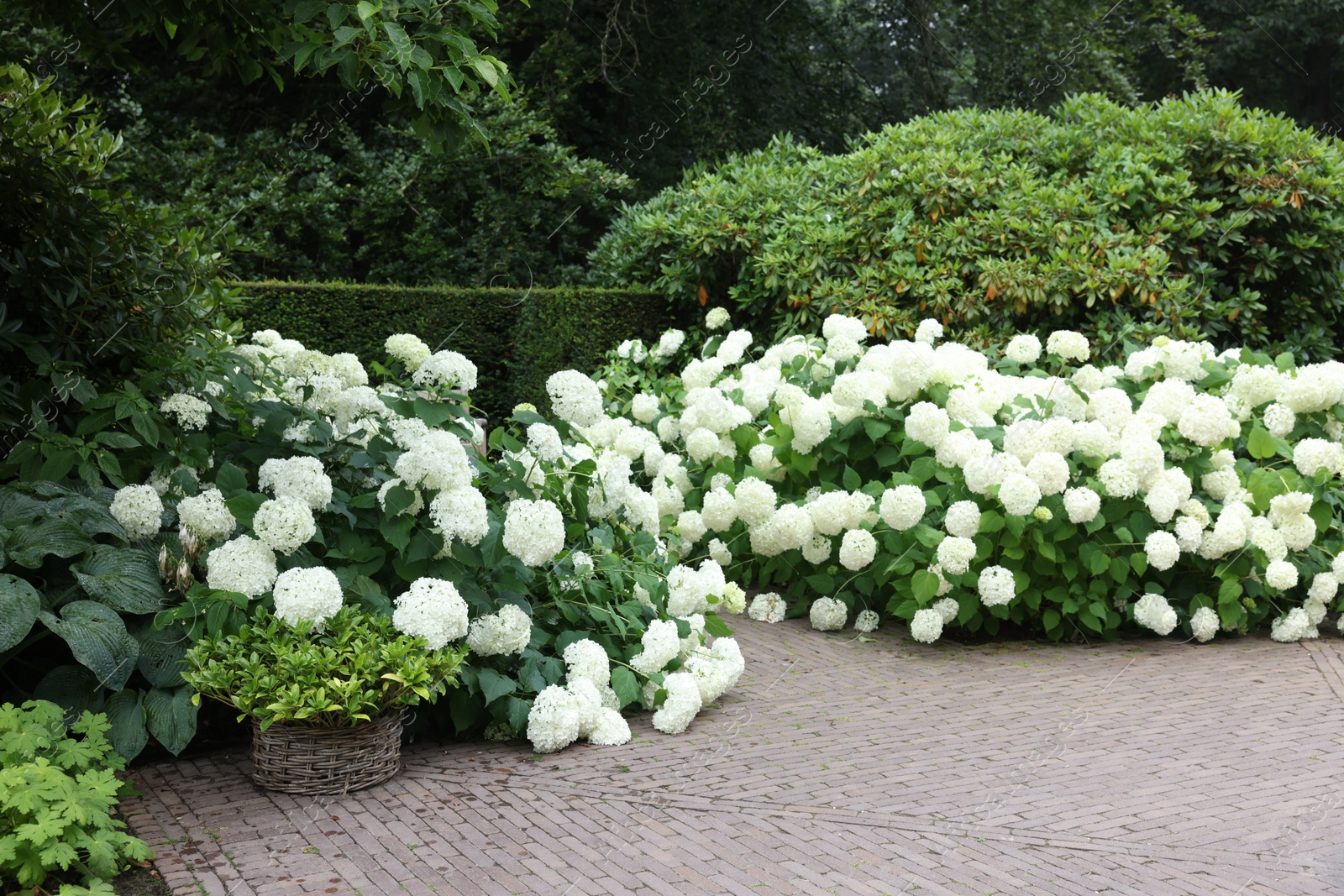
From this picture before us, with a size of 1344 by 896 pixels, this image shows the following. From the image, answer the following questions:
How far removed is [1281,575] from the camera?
19.0ft

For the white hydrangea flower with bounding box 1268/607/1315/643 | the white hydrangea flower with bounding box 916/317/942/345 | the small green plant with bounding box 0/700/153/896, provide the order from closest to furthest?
1. the small green plant with bounding box 0/700/153/896
2. the white hydrangea flower with bounding box 1268/607/1315/643
3. the white hydrangea flower with bounding box 916/317/942/345

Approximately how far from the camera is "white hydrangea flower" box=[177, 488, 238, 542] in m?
3.97

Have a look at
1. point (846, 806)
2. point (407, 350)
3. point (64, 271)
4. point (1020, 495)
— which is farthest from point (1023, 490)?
point (64, 271)

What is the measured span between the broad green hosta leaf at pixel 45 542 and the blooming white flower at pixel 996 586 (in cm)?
392

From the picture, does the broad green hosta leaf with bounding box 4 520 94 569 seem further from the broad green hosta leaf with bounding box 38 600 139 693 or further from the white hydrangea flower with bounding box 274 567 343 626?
the white hydrangea flower with bounding box 274 567 343 626

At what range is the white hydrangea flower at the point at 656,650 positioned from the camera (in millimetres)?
4680

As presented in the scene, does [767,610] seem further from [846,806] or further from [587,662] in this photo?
[846,806]

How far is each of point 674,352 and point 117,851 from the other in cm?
693

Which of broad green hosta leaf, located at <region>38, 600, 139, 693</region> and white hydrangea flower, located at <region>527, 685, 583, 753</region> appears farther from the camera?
white hydrangea flower, located at <region>527, 685, 583, 753</region>

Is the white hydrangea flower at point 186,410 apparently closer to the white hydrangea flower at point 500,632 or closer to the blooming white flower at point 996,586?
the white hydrangea flower at point 500,632

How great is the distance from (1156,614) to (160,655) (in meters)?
4.62

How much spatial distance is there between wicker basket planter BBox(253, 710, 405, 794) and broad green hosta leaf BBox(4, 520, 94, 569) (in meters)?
0.86

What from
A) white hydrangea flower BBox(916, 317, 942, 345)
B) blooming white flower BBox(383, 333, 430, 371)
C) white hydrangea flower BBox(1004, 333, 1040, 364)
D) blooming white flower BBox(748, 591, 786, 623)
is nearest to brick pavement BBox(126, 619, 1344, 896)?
blooming white flower BBox(748, 591, 786, 623)

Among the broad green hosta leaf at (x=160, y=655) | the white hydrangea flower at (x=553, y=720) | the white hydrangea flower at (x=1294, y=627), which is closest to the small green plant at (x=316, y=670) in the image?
the broad green hosta leaf at (x=160, y=655)
